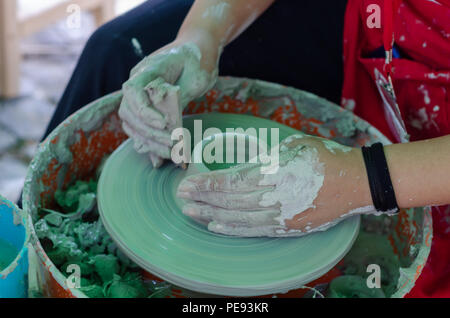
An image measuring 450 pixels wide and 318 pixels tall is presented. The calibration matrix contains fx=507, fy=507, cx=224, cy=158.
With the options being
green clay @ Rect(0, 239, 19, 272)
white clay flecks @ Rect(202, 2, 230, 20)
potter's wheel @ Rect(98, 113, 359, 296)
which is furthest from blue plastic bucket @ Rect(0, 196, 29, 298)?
white clay flecks @ Rect(202, 2, 230, 20)

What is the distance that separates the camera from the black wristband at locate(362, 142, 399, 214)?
112 cm

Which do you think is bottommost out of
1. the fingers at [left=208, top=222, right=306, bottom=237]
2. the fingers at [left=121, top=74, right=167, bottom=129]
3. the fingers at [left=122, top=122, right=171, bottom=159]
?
the fingers at [left=208, top=222, right=306, bottom=237]

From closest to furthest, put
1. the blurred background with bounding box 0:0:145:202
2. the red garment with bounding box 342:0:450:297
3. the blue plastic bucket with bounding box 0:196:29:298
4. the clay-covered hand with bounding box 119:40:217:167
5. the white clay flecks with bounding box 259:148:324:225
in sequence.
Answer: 1. the blue plastic bucket with bounding box 0:196:29:298
2. the white clay flecks with bounding box 259:148:324:225
3. the clay-covered hand with bounding box 119:40:217:167
4. the red garment with bounding box 342:0:450:297
5. the blurred background with bounding box 0:0:145:202

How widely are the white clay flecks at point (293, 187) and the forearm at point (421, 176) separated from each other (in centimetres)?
18

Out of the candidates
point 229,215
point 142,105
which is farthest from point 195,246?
point 142,105

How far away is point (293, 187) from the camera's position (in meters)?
1.10

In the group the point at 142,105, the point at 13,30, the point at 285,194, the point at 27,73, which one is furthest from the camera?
the point at 27,73

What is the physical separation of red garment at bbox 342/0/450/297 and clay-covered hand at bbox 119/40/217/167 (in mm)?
461

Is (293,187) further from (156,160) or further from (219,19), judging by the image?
(219,19)

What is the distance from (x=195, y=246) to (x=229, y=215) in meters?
0.10

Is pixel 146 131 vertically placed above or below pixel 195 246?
above

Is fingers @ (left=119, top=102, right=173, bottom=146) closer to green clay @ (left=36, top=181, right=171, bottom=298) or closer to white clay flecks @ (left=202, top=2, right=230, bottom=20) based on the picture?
green clay @ (left=36, top=181, right=171, bottom=298)

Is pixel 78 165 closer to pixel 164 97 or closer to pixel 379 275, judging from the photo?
pixel 164 97

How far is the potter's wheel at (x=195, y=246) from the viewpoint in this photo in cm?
107
